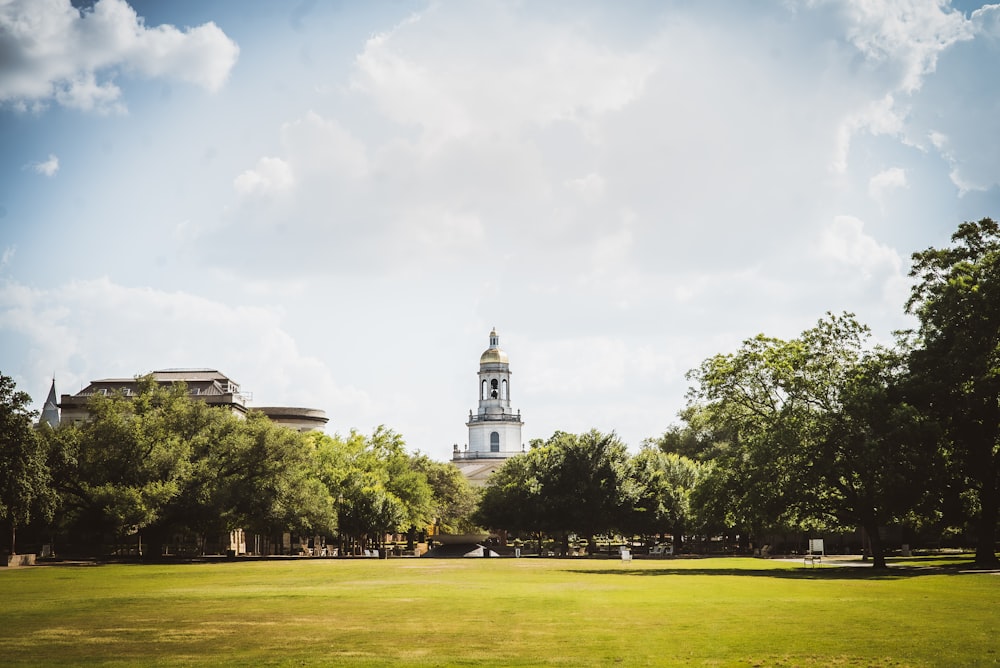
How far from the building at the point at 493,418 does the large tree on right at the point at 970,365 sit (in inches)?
5123

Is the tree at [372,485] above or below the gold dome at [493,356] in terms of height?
below

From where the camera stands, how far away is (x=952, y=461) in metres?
52.1

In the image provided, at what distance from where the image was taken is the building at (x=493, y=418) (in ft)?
597

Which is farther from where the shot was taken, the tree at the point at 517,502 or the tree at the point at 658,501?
the tree at the point at 517,502

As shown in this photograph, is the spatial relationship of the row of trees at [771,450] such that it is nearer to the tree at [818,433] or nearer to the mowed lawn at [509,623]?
the tree at [818,433]

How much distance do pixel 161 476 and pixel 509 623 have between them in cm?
4983

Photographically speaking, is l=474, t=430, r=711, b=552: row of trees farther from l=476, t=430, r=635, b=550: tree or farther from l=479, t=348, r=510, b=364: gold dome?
l=479, t=348, r=510, b=364: gold dome

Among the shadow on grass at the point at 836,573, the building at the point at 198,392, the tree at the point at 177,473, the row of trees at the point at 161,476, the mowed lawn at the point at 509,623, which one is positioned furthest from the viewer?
the building at the point at 198,392

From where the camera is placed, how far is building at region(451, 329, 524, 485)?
181875 mm

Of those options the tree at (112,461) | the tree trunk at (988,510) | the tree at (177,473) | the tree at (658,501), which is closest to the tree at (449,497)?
the tree at (658,501)

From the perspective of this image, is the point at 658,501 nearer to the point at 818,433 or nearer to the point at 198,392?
the point at 818,433

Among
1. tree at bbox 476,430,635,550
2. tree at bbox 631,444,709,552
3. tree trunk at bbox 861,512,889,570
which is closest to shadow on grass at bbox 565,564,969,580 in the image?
tree trunk at bbox 861,512,889,570

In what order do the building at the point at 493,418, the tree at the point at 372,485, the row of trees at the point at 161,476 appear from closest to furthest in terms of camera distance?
the row of trees at the point at 161,476 → the tree at the point at 372,485 → the building at the point at 493,418

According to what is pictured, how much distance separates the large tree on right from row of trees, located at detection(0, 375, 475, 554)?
43.9 metres
